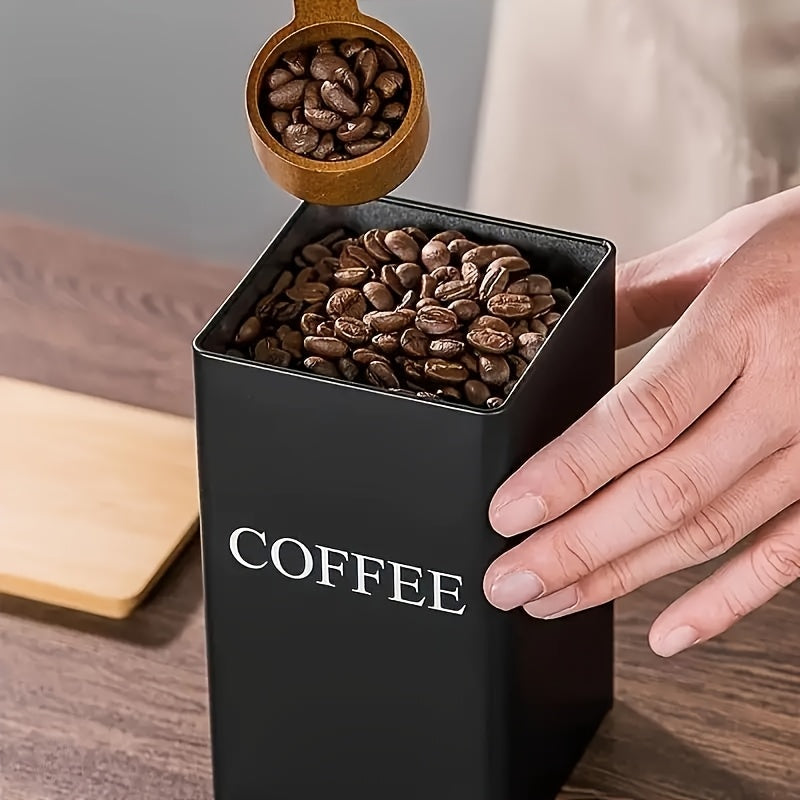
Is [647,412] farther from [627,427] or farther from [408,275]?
[408,275]

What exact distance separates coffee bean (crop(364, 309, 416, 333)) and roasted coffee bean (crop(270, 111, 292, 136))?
0.09 metres

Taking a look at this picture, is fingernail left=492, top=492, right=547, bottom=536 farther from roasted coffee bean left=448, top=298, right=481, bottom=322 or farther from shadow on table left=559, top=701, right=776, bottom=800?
shadow on table left=559, top=701, right=776, bottom=800

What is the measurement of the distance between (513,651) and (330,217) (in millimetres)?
220

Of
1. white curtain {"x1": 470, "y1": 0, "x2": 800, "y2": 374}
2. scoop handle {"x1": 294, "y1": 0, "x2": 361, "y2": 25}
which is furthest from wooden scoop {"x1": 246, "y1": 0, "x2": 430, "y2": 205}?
white curtain {"x1": 470, "y1": 0, "x2": 800, "y2": 374}

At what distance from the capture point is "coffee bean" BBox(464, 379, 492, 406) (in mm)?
675

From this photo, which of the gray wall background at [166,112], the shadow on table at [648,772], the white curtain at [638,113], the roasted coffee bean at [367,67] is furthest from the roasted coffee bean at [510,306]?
the gray wall background at [166,112]

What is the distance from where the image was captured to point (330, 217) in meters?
0.78

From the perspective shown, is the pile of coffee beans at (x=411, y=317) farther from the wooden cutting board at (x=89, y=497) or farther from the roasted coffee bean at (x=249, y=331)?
the wooden cutting board at (x=89, y=497)

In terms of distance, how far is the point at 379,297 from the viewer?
0.72m

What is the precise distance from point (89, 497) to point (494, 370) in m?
0.37

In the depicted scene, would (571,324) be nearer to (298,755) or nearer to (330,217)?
(330,217)

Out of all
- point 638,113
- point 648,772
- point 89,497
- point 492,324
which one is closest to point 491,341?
point 492,324

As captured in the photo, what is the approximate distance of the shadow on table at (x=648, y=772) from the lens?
82 cm

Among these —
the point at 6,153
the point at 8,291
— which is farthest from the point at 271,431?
the point at 6,153
